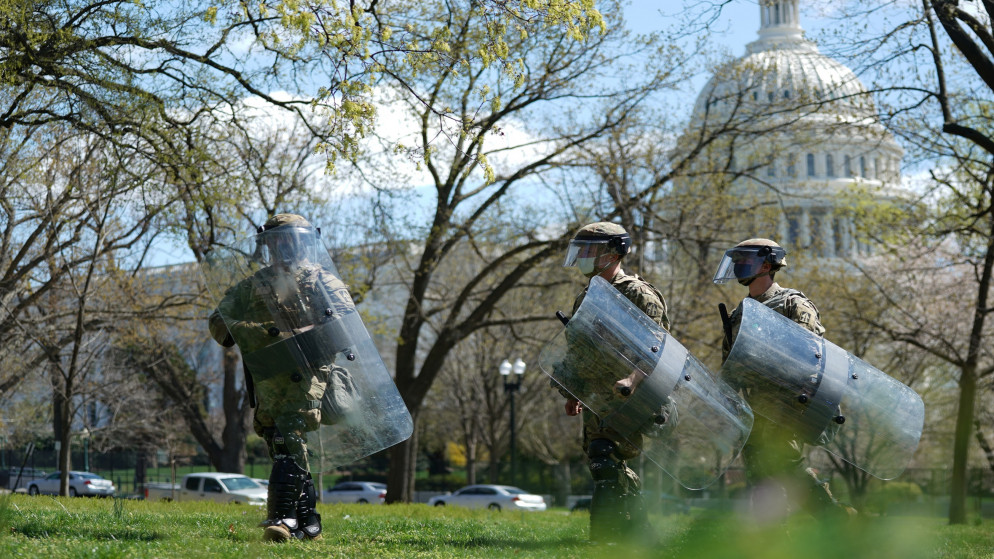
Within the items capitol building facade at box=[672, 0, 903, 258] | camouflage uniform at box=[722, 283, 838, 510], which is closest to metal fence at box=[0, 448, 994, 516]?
capitol building facade at box=[672, 0, 903, 258]

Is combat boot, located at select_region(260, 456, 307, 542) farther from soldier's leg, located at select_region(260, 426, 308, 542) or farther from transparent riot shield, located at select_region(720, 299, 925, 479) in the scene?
transparent riot shield, located at select_region(720, 299, 925, 479)

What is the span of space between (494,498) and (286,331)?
80.4ft

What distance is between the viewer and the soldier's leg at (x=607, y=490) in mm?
5184

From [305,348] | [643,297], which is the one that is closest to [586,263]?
[643,297]

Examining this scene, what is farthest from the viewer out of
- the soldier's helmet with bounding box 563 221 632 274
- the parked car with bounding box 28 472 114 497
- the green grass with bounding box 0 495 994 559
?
the parked car with bounding box 28 472 114 497

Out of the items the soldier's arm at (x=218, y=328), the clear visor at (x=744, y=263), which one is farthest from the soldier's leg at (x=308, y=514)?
the clear visor at (x=744, y=263)

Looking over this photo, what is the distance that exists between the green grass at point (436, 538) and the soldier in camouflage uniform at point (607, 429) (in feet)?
0.76

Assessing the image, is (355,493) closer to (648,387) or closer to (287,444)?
(287,444)

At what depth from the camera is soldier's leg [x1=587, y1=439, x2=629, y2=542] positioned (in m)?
5.18

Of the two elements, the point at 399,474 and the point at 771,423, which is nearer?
the point at 771,423

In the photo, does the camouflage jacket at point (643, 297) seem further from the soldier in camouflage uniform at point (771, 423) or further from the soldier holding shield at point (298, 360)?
the soldier holding shield at point (298, 360)

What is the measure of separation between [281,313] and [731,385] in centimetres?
235

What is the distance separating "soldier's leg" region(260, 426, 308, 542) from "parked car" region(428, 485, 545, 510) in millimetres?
22769

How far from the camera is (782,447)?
5.43 meters
